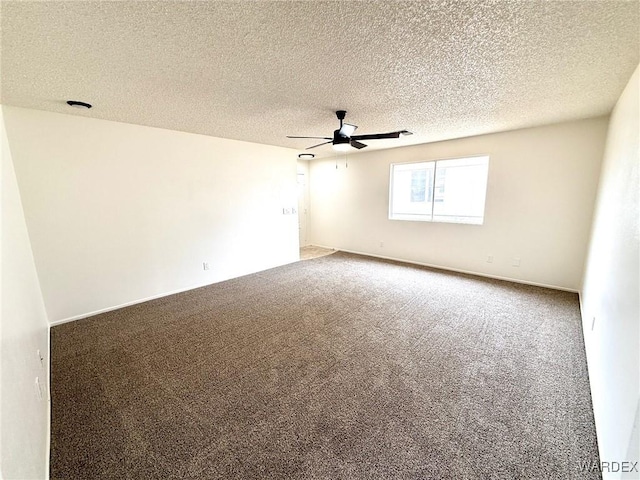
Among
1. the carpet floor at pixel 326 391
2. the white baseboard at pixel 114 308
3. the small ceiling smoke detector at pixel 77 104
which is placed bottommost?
the carpet floor at pixel 326 391

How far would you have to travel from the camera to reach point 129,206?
11.1 feet

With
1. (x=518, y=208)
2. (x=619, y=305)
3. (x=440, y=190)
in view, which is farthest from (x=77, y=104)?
(x=518, y=208)

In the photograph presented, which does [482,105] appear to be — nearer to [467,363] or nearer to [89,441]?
[467,363]

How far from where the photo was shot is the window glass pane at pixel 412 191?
503cm

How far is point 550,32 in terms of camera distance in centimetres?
150

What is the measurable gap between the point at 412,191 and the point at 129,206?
479 cm

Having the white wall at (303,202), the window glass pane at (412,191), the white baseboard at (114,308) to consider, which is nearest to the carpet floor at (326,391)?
the white baseboard at (114,308)

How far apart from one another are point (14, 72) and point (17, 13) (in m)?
0.93

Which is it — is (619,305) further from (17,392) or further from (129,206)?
(129,206)

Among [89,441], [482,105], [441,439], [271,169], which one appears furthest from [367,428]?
[271,169]

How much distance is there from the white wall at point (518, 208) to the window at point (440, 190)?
6.2 inches

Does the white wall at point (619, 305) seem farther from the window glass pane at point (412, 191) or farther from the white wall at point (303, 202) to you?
the white wall at point (303, 202)

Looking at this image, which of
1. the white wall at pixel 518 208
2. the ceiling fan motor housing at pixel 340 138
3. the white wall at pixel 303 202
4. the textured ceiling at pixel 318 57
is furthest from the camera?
the white wall at pixel 303 202

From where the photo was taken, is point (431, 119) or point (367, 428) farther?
point (431, 119)
